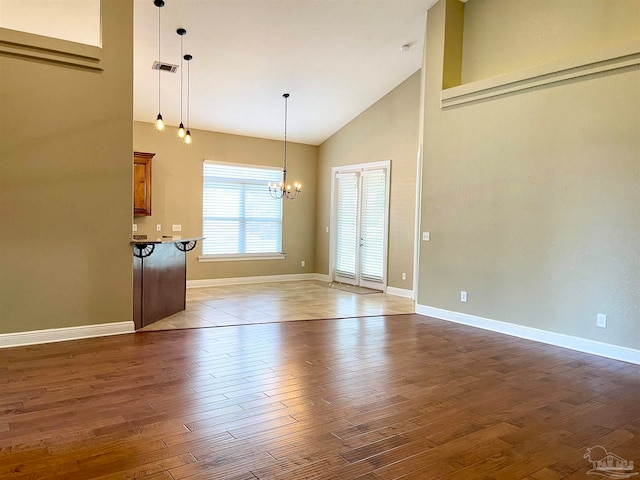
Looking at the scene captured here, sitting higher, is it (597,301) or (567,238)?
(567,238)

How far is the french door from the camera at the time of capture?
7973mm

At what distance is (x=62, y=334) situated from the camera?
4238 millimetres

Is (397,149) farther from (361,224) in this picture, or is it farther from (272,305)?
(272,305)

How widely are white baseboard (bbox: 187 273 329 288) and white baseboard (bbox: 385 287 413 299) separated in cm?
181

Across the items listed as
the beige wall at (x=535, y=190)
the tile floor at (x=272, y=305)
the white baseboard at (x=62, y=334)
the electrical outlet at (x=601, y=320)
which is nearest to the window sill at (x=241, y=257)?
the tile floor at (x=272, y=305)

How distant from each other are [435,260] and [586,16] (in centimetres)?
315

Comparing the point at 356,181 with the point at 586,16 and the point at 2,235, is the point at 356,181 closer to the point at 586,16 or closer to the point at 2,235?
the point at 586,16

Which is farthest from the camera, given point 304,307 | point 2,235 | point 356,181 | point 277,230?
point 277,230

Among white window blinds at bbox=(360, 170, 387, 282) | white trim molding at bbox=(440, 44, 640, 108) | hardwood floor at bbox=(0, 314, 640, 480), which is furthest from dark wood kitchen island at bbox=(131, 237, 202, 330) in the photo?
white trim molding at bbox=(440, 44, 640, 108)

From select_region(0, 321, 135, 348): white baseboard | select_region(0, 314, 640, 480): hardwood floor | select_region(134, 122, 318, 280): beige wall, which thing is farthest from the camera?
select_region(134, 122, 318, 280): beige wall

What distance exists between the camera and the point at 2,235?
13.0 feet

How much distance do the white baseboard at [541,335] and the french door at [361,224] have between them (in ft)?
7.47

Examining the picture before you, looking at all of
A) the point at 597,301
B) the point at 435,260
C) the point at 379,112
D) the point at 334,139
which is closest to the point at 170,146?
the point at 334,139

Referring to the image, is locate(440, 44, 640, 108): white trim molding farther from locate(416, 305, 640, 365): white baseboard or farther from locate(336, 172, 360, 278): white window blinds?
locate(336, 172, 360, 278): white window blinds
